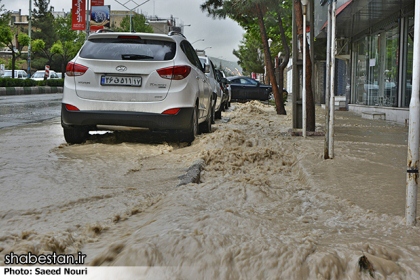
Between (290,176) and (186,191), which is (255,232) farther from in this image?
(290,176)

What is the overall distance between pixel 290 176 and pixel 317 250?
3317 millimetres

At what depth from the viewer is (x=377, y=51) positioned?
21.0 meters

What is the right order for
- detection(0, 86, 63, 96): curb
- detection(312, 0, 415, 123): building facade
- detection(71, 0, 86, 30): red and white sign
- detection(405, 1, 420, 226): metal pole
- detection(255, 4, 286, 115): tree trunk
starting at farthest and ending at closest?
detection(71, 0, 86, 30): red and white sign < detection(0, 86, 63, 96): curb < detection(255, 4, 286, 115): tree trunk < detection(312, 0, 415, 123): building facade < detection(405, 1, 420, 226): metal pole

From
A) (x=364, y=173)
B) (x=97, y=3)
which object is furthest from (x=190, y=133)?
(x=97, y=3)

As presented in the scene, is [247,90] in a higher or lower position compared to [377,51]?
lower

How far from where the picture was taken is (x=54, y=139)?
9.62 meters

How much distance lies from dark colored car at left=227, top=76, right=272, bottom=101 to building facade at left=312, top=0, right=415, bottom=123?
726 centimetres

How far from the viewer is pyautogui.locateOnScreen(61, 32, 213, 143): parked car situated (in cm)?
841

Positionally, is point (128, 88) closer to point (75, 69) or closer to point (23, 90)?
point (75, 69)

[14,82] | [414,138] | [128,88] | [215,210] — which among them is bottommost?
[215,210]

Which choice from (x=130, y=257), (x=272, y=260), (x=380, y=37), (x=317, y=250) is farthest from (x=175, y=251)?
(x=380, y=37)

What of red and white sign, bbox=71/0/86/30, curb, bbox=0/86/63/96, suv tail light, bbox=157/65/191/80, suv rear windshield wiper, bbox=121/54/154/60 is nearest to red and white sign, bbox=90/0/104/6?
red and white sign, bbox=71/0/86/30

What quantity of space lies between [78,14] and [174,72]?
47.1 meters

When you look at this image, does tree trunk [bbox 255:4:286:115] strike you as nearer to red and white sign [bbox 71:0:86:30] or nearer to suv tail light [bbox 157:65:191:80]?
suv tail light [bbox 157:65:191:80]
